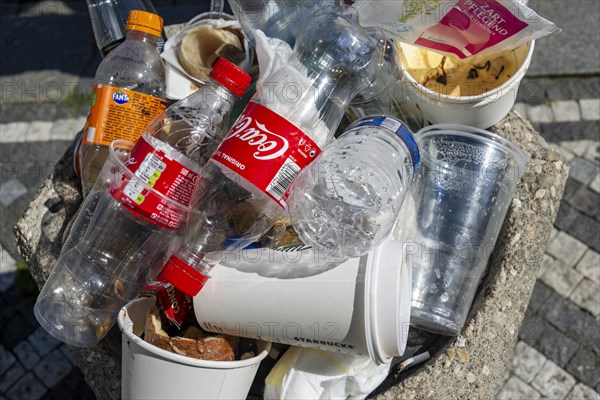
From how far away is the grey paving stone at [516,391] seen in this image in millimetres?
2387

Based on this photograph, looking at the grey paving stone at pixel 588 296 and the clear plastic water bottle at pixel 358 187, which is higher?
the clear plastic water bottle at pixel 358 187

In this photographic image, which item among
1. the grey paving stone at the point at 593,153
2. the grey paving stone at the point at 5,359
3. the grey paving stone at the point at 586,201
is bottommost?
the grey paving stone at the point at 5,359

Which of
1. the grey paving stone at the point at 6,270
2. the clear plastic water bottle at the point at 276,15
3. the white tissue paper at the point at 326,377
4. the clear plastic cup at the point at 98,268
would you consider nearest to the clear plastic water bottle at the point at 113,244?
the clear plastic cup at the point at 98,268

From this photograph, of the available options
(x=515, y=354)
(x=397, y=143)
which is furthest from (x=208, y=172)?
(x=515, y=354)

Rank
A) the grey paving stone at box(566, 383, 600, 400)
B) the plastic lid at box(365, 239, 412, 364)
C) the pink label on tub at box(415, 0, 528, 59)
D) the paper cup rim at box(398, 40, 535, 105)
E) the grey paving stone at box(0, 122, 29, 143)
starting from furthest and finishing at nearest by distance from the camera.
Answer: the grey paving stone at box(0, 122, 29, 143)
the grey paving stone at box(566, 383, 600, 400)
the paper cup rim at box(398, 40, 535, 105)
the pink label on tub at box(415, 0, 528, 59)
the plastic lid at box(365, 239, 412, 364)

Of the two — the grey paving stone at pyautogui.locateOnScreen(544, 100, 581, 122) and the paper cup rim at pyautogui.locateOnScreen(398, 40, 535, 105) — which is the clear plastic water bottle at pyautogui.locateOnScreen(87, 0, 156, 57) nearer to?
the paper cup rim at pyautogui.locateOnScreen(398, 40, 535, 105)

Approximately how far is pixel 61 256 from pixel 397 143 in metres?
0.95

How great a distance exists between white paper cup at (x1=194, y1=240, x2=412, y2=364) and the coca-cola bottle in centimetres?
9

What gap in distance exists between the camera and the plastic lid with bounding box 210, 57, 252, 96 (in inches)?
59.2

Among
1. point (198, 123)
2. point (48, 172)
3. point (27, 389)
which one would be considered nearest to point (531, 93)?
point (198, 123)

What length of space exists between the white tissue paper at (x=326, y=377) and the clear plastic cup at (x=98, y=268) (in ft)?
1.51

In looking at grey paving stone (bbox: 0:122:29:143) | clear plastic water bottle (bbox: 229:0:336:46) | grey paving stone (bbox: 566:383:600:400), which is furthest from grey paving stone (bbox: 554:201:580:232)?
grey paving stone (bbox: 0:122:29:143)

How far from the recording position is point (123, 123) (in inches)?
64.5

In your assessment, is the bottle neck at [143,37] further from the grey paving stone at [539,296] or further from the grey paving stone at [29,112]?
the grey paving stone at [539,296]
